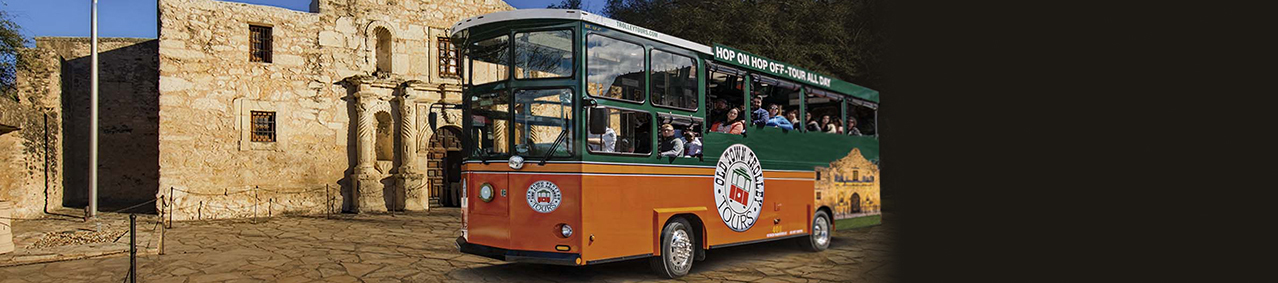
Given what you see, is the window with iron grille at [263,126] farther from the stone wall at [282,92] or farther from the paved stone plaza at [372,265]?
the paved stone plaza at [372,265]

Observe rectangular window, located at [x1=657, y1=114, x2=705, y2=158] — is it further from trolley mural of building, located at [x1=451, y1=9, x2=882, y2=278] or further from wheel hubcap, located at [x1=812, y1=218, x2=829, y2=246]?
wheel hubcap, located at [x1=812, y1=218, x2=829, y2=246]

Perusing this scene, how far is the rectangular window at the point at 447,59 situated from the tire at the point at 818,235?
34.6ft

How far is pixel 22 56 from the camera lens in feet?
56.9

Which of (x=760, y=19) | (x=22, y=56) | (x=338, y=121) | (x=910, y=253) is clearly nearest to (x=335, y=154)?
(x=338, y=121)

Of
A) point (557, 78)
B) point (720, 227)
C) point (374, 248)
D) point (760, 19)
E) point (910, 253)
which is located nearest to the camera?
point (910, 253)

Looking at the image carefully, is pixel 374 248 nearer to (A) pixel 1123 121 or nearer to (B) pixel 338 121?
(B) pixel 338 121

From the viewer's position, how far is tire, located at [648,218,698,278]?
7984 millimetres

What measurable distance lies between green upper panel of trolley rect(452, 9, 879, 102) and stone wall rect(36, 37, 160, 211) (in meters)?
15.8

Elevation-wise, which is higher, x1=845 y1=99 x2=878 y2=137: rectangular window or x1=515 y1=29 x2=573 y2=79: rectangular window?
x1=515 y1=29 x2=573 y2=79: rectangular window

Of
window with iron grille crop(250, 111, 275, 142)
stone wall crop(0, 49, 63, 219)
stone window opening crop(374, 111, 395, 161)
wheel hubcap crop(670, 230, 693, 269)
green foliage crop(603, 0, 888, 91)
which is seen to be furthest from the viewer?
green foliage crop(603, 0, 888, 91)

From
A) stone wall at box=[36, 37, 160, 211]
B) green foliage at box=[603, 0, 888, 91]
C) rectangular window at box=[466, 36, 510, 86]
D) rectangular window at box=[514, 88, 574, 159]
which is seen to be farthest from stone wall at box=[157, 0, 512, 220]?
rectangular window at box=[514, 88, 574, 159]

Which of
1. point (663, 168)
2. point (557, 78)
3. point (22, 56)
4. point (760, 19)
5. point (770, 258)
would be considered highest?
point (760, 19)

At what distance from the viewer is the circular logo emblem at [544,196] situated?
24.6 ft

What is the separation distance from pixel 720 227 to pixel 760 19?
12977 millimetres
